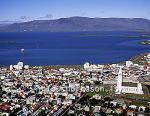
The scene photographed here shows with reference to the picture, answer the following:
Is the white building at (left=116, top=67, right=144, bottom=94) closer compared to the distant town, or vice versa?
the distant town

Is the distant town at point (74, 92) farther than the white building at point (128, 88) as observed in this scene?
No

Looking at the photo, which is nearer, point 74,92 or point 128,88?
point 74,92

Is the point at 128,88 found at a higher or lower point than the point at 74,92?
higher

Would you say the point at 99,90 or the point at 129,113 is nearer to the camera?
the point at 129,113

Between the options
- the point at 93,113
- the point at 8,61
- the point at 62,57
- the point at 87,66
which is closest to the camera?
the point at 93,113

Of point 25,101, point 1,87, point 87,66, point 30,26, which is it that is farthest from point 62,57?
point 30,26

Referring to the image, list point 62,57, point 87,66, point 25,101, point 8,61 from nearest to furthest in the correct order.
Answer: point 25,101 < point 87,66 < point 8,61 < point 62,57

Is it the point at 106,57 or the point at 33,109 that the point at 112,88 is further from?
the point at 106,57

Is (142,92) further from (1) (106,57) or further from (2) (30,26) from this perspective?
(2) (30,26)
